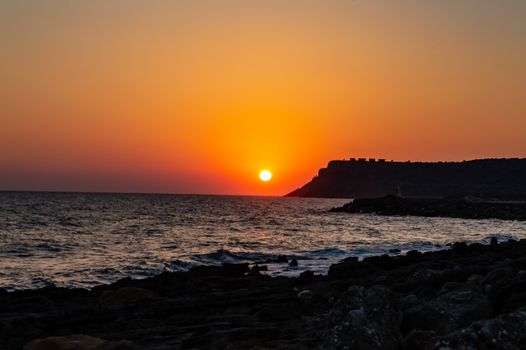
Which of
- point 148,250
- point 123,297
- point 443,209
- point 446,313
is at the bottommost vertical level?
point 148,250

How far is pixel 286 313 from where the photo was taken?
1091cm

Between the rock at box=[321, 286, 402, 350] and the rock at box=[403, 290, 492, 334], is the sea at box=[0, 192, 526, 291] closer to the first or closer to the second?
the rock at box=[403, 290, 492, 334]

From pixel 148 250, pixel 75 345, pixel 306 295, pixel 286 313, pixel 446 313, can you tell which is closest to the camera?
pixel 446 313

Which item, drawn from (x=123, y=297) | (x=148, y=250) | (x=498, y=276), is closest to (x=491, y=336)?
(x=498, y=276)

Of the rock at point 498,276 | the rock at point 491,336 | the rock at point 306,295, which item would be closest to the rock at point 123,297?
the rock at point 306,295

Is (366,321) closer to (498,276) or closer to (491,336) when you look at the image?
(491,336)

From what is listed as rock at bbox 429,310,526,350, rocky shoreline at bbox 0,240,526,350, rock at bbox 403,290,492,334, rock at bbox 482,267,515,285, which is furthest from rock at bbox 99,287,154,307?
rock at bbox 429,310,526,350

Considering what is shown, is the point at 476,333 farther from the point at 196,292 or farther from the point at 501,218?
the point at 501,218

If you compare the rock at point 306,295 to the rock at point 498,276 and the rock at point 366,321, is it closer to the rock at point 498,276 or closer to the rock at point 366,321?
the rock at point 498,276

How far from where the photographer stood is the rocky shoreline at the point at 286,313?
21.6 feet

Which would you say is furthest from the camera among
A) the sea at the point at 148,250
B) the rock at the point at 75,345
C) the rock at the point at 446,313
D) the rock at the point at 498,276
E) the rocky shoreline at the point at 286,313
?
the sea at the point at 148,250

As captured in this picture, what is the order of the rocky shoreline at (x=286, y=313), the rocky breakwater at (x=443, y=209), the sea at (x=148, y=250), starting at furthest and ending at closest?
the rocky breakwater at (x=443, y=209), the sea at (x=148, y=250), the rocky shoreline at (x=286, y=313)

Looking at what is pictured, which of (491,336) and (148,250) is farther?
(148,250)

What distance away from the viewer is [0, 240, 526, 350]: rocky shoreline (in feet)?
21.6
